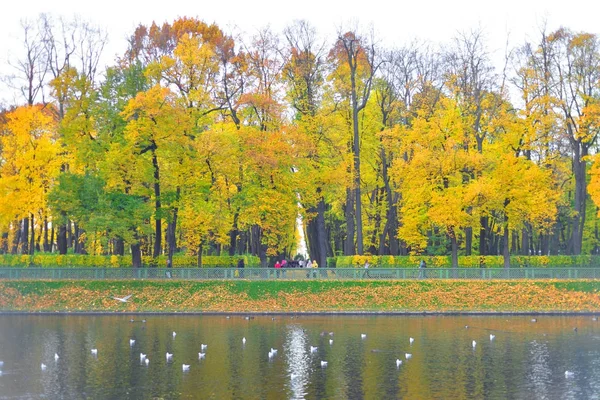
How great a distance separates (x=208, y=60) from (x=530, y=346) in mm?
30745

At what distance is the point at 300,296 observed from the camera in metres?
44.6

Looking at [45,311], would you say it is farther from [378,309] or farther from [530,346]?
[530,346]

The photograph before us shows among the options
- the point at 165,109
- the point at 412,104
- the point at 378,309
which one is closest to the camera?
the point at 378,309

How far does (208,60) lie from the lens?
50.2 meters

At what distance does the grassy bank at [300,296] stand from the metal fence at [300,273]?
2.81ft

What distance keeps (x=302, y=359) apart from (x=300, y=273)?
19.8 meters

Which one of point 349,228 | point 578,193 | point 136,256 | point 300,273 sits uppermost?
point 578,193

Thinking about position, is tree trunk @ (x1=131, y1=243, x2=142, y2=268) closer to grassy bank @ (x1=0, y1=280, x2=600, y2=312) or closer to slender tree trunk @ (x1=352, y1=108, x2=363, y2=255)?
grassy bank @ (x1=0, y1=280, x2=600, y2=312)

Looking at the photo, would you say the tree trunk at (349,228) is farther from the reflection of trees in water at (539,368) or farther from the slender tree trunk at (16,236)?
the slender tree trunk at (16,236)

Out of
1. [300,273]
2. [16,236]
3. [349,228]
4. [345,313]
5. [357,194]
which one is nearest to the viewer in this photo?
[345,313]

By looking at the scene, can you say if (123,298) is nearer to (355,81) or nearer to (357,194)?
(357,194)

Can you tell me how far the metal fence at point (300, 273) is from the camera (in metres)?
46.3

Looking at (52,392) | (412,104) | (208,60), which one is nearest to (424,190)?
(412,104)

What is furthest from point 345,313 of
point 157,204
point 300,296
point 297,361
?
point 157,204
